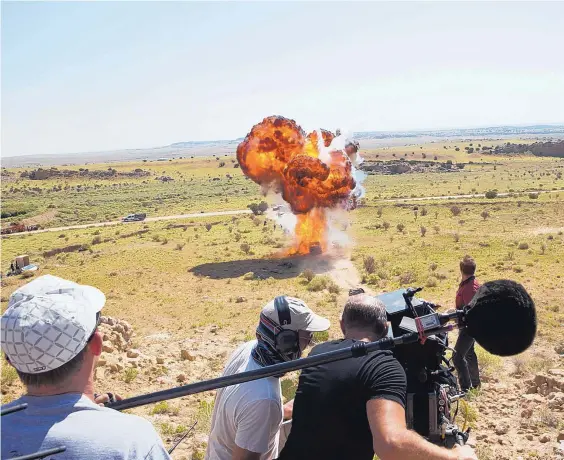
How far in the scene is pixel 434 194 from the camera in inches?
2167

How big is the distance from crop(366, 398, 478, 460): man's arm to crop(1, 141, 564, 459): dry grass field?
5.06 metres

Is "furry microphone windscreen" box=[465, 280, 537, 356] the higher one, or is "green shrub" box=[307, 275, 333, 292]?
"furry microphone windscreen" box=[465, 280, 537, 356]

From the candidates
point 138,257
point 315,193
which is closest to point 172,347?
point 315,193

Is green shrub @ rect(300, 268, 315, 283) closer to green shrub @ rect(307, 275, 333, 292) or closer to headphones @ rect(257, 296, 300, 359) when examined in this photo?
green shrub @ rect(307, 275, 333, 292)

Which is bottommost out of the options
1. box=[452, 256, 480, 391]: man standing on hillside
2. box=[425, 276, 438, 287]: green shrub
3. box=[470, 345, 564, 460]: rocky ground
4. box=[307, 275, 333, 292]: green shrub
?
box=[307, 275, 333, 292]: green shrub

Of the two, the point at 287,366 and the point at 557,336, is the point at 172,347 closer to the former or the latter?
the point at 557,336

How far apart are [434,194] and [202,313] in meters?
42.8

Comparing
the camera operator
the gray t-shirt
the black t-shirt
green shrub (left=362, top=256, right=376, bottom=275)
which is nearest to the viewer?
the gray t-shirt

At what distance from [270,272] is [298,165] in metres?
5.93

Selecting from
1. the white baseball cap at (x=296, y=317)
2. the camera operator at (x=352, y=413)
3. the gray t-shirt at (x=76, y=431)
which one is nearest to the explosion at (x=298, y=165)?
the white baseball cap at (x=296, y=317)

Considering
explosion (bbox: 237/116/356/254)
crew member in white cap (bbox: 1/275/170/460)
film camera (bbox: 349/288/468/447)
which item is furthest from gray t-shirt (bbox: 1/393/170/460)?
explosion (bbox: 237/116/356/254)

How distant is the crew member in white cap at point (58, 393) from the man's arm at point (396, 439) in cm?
120

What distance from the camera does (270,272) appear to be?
24.0 meters

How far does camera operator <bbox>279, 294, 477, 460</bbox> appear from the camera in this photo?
9.12 feet
